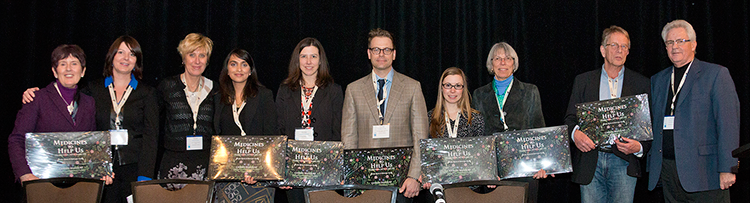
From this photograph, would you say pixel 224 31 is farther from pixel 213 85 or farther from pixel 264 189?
pixel 264 189

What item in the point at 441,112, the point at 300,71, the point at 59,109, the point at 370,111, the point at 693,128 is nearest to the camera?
the point at 693,128

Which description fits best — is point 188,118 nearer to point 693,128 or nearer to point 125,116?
point 125,116

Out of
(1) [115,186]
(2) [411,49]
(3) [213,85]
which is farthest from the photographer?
(2) [411,49]

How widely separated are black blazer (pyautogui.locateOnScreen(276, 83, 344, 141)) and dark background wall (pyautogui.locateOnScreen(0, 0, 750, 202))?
1248 millimetres

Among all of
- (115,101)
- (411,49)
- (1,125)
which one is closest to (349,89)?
(411,49)

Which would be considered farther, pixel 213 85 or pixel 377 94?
pixel 213 85

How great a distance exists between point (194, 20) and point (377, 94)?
8.33 feet

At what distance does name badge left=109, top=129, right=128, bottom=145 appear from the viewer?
3428 millimetres

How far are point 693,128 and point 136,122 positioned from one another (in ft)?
13.6

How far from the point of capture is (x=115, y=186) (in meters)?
3.48

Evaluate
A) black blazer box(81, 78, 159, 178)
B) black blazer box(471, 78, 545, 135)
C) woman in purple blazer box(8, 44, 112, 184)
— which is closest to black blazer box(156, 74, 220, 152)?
black blazer box(81, 78, 159, 178)

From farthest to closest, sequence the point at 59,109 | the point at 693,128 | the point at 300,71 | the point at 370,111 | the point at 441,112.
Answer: the point at 300,71
the point at 441,112
the point at 370,111
the point at 59,109
the point at 693,128

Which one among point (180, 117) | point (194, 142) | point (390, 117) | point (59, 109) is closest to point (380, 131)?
point (390, 117)

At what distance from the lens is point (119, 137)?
3.45 meters
